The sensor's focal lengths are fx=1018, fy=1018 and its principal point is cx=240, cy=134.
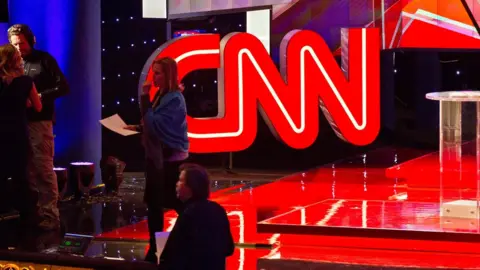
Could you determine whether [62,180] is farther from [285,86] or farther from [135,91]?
[135,91]

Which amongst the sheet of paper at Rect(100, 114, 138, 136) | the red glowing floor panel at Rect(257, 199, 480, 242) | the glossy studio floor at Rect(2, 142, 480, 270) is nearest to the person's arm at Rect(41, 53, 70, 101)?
the sheet of paper at Rect(100, 114, 138, 136)

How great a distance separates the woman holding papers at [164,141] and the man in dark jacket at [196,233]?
4.41 ft

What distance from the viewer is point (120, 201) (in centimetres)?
934

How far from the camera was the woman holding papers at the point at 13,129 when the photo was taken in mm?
6914

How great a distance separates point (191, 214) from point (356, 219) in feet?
9.08

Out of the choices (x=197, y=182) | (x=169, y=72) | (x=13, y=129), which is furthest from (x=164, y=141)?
(x=197, y=182)

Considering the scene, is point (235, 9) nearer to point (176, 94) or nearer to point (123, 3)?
point (123, 3)

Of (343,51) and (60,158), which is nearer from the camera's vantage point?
(60,158)

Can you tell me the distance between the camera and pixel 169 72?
6395 millimetres

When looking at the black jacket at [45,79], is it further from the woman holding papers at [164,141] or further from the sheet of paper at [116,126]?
the woman holding papers at [164,141]

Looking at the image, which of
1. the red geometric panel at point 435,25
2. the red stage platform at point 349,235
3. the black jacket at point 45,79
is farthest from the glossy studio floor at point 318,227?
the red geometric panel at point 435,25

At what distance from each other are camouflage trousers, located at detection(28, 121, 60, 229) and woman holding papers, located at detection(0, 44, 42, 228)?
63 cm

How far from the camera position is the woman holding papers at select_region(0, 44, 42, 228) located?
691 cm

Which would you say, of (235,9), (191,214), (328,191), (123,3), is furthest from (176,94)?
(123,3)
